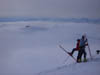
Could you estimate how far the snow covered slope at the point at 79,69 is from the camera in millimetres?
1126

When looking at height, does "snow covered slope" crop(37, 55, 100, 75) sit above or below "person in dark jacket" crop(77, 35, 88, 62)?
below

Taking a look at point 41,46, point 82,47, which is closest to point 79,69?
point 82,47

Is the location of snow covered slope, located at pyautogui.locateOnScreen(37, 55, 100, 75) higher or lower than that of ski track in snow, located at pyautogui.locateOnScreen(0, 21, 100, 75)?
lower

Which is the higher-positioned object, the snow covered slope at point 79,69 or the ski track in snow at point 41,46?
the ski track in snow at point 41,46

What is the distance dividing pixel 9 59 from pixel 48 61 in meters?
0.29

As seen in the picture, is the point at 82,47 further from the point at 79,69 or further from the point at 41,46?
the point at 41,46

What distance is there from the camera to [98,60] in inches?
46.9

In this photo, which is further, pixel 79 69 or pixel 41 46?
pixel 41 46

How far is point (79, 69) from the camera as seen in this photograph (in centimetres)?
115

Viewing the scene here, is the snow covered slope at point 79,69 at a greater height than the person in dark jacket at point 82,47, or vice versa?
the person in dark jacket at point 82,47

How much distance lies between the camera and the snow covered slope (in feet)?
3.69

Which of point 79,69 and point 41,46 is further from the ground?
point 41,46

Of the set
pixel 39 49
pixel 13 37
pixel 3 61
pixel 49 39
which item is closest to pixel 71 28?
pixel 49 39

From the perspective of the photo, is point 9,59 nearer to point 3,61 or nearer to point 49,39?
point 3,61
